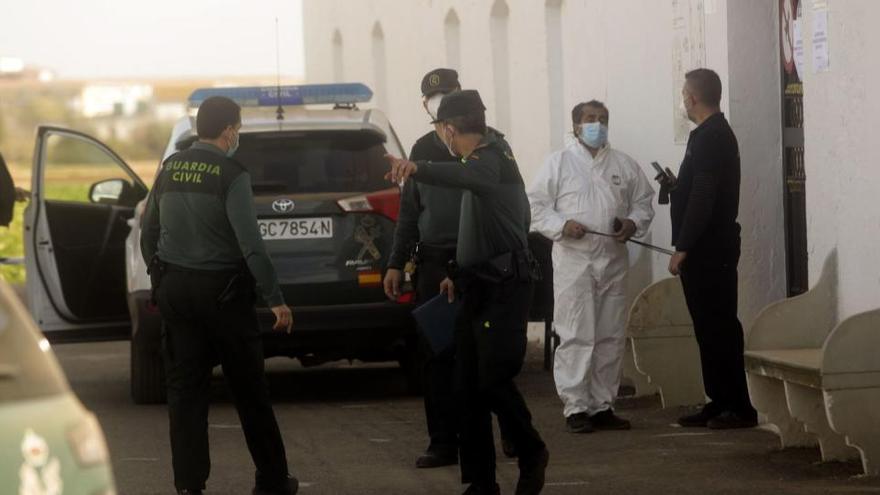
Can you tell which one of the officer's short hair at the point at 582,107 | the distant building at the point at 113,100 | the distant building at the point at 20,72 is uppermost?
the distant building at the point at 20,72

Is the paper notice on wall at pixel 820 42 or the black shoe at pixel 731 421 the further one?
the black shoe at pixel 731 421

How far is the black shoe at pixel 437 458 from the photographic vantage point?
10.5m

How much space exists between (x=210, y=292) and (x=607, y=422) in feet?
10.5

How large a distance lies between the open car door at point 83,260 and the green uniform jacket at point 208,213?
4.96 meters

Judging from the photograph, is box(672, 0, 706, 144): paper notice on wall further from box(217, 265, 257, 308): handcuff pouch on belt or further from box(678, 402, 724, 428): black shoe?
box(217, 265, 257, 308): handcuff pouch on belt

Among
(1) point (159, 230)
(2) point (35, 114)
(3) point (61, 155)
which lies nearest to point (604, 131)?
(1) point (159, 230)

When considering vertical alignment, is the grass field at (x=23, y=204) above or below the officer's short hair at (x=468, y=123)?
below

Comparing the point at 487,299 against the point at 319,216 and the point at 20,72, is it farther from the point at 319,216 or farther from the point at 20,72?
the point at 20,72

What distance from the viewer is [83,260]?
14602 mm

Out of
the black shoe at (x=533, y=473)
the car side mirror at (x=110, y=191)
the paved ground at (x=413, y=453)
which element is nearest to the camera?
the black shoe at (x=533, y=473)

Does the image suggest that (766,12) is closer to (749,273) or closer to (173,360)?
(749,273)

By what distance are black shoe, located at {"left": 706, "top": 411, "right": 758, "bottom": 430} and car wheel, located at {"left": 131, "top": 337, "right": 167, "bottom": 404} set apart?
3.61m

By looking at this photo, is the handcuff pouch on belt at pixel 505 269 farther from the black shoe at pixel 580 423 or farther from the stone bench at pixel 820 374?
the black shoe at pixel 580 423

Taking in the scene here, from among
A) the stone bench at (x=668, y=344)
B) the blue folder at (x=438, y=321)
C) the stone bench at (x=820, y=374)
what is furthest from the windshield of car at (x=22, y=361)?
the stone bench at (x=668, y=344)
